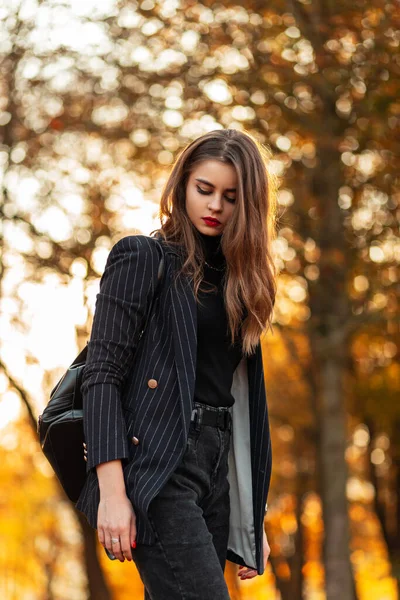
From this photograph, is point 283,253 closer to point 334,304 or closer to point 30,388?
point 334,304

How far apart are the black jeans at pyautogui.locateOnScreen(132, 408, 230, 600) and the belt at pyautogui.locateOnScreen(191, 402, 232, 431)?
21 mm

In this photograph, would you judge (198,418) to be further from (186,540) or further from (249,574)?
(249,574)

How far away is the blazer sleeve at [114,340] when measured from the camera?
10.9 feet

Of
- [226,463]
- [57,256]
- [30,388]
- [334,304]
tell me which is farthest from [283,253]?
[226,463]

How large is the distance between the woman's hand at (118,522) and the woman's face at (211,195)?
41.6 inches

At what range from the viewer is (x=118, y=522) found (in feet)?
10.7

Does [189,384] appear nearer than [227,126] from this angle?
Yes

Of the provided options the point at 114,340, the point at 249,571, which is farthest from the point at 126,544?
the point at 249,571

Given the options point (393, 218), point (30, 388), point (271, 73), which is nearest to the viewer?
point (271, 73)

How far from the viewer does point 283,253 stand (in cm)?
1313

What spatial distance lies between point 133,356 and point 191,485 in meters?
0.48

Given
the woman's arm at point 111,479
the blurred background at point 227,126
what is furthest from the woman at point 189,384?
the blurred background at point 227,126

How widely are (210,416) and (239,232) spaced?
684 mm

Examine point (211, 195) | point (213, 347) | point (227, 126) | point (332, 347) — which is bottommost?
point (332, 347)
